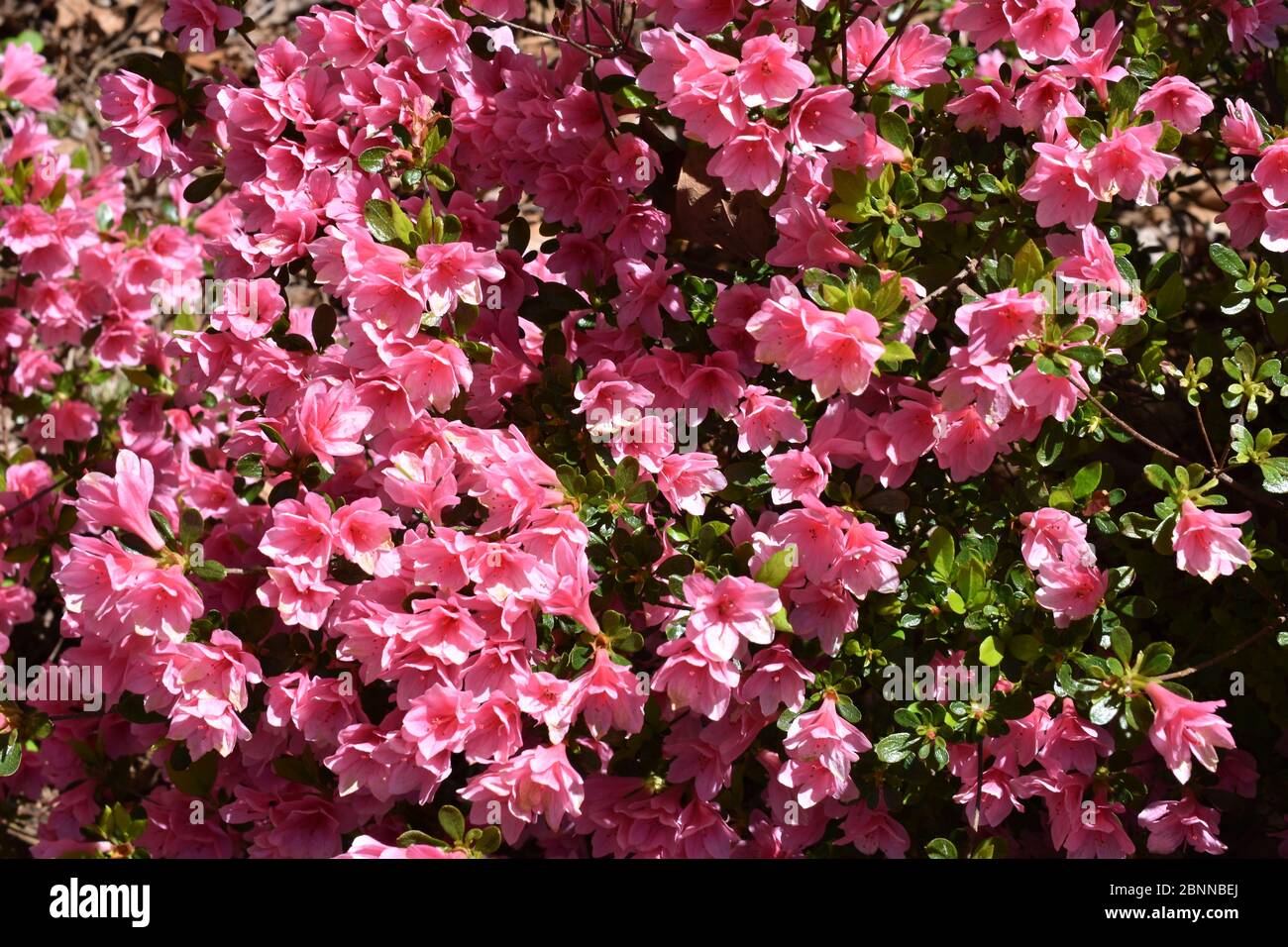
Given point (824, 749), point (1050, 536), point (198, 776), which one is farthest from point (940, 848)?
point (198, 776)

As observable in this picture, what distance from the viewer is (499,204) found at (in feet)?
7.66

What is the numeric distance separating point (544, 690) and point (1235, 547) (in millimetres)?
1094

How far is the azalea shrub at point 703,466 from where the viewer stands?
1.86 m

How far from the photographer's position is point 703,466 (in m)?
2.01

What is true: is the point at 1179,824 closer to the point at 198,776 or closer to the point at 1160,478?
the point at 1160,478

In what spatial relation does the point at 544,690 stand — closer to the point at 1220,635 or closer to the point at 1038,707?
the point at 1038,707

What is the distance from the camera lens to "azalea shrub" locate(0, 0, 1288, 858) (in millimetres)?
1855

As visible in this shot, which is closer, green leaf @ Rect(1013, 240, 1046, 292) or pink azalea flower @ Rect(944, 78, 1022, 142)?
green leaf @ Rect(1013, 240, 1046, 292)

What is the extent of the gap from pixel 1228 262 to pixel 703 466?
1.03m

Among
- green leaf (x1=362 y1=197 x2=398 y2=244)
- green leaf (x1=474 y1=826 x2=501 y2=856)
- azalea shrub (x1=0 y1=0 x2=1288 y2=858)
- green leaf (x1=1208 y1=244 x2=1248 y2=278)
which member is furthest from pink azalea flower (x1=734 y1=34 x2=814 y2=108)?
green leaf (x1=474 y1=826 x2=501 y2=856)

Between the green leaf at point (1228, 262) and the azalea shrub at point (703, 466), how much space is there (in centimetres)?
3

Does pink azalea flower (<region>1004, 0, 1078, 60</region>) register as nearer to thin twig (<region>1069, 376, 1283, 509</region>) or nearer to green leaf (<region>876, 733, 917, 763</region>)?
thin twig (<region>1069, 376, 1283, 509</region>)

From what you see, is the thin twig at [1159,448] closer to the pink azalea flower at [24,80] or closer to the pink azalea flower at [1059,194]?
the pink azalea flower at [1059,194]

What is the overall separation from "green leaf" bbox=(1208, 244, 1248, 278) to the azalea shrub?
0.03 metres
